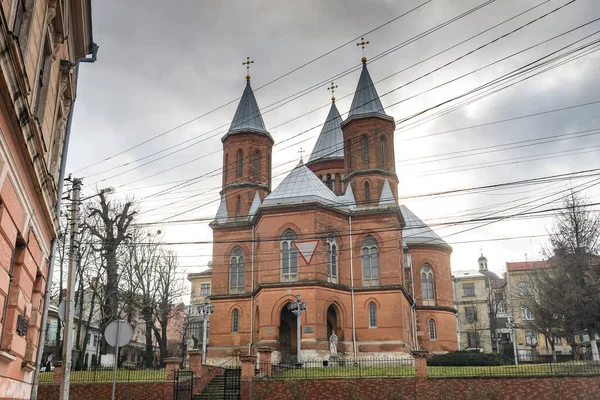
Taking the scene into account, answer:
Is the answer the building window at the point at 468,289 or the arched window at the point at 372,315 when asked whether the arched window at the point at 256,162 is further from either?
the building window at the point at 468,289

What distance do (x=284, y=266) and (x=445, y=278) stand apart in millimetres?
21254

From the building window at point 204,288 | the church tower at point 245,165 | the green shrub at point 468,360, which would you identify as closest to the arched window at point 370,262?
the green shrub at point 468,360

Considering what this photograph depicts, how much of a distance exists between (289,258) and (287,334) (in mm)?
5128

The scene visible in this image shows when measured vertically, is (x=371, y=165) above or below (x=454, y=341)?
above

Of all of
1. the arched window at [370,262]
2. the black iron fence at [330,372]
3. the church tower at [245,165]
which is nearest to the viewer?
the black iron fence at [330,372]

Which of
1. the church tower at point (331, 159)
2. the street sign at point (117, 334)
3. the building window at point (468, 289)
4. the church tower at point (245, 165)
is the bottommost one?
the street sign at point (117, 334)

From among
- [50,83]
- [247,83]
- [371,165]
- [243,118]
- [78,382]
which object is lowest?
[78,382]

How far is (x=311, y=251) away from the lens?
3466 cm

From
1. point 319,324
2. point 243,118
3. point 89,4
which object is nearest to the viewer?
point 89,4

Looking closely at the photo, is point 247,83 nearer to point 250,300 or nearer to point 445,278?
point 250,300

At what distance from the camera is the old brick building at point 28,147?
6832 mm

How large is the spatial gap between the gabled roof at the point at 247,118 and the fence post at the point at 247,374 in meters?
22.7

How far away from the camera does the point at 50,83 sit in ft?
33.7

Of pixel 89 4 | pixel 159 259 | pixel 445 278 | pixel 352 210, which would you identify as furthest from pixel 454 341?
pixel 89 4
